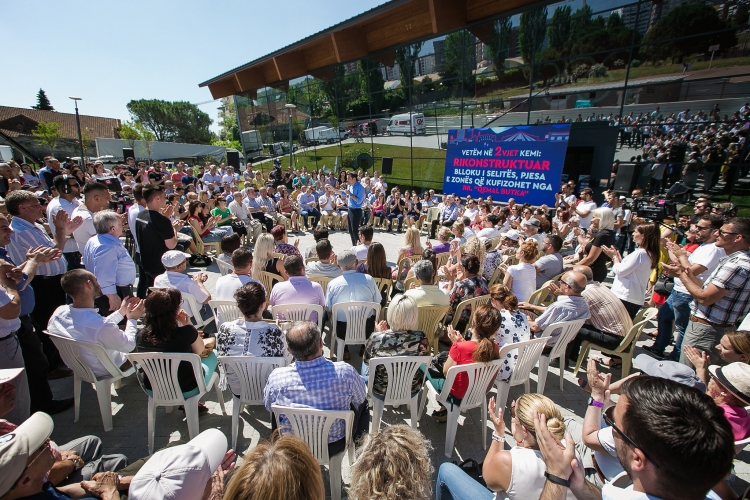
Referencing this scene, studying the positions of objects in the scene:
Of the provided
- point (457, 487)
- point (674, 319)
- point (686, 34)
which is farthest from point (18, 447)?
point (686, 34)

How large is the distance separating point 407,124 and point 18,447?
46.1 ft

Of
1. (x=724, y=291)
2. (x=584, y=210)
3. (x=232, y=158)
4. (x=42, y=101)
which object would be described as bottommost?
(x=724, y=291)

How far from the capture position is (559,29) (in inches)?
376

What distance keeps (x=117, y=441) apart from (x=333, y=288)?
2162 millimetres

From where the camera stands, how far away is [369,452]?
132cm

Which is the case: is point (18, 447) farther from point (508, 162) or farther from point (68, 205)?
point (508, 162)

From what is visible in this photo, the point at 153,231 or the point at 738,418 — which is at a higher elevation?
the point at 153,231

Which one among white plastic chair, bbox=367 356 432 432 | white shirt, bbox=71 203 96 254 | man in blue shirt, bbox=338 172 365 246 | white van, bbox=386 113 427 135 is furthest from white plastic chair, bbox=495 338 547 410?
white van, bbox=386 113 427 135

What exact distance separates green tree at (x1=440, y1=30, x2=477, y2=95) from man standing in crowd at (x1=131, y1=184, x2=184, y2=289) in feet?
36.0

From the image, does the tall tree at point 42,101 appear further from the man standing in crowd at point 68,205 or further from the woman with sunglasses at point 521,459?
the woman with sunglasses at point 521,459

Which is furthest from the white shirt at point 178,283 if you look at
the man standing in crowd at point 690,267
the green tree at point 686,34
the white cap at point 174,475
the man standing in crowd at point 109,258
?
the green tree at point 686,34

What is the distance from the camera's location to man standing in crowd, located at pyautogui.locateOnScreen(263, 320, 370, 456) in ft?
6.47

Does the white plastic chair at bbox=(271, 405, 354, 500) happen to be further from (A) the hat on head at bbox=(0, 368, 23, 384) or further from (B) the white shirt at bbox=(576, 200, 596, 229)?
(B) the white shirt at bbox=(576, 200, 596, 229)

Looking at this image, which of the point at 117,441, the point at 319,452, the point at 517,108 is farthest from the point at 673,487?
the point at 517,108
